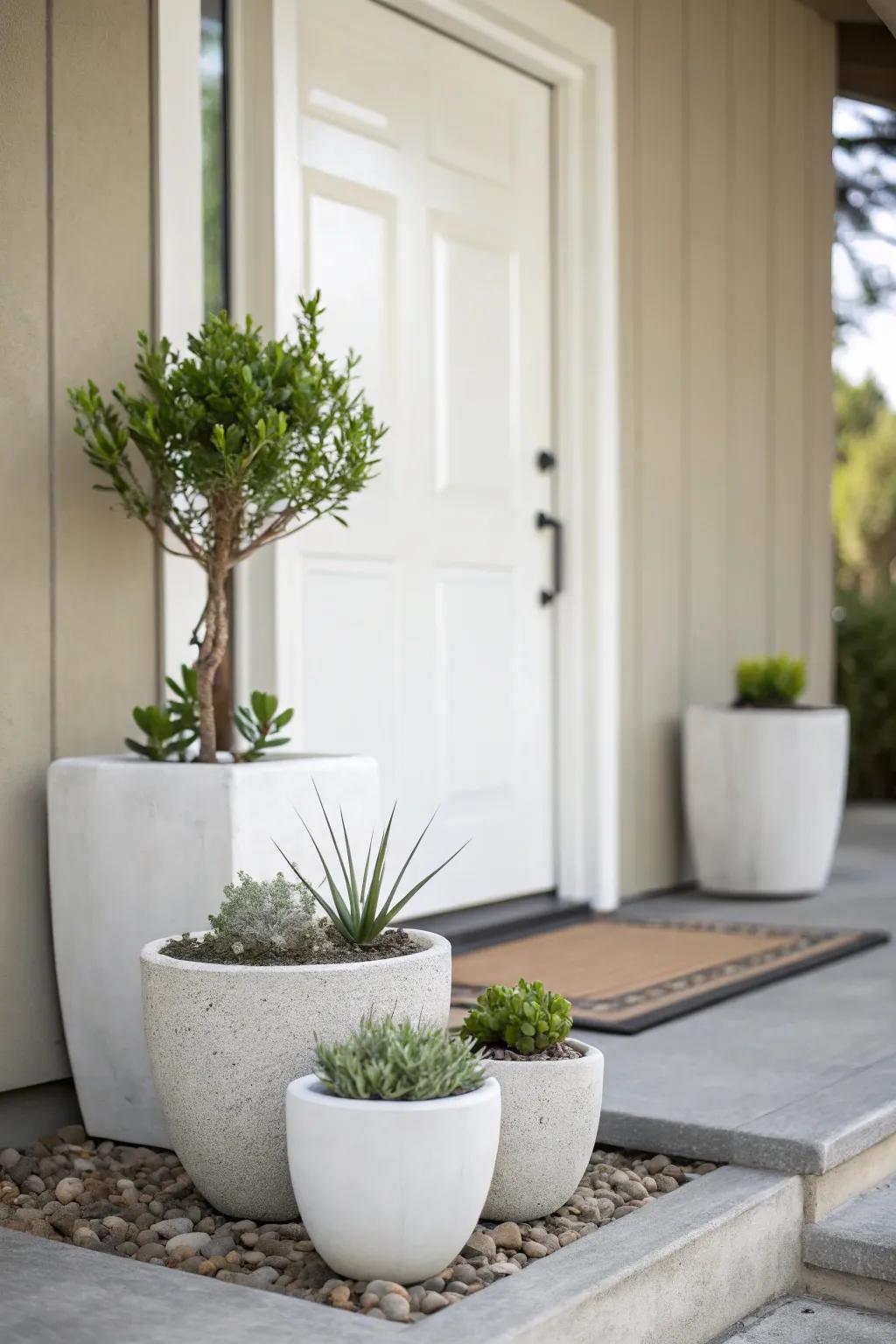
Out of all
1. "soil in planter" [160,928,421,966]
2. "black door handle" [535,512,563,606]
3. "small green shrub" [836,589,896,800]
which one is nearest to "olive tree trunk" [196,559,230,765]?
"soil in planter" [160,928,421,966]

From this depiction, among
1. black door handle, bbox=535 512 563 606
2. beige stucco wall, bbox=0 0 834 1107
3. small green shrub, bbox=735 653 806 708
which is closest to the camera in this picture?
beige stucco wall, bbox=0 0 834 1107

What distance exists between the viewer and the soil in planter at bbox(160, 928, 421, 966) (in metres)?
2.16

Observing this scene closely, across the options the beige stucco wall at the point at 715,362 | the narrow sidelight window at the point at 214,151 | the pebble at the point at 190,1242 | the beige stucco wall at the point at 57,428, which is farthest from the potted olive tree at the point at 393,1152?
the beige stucco wall at the point at 715,362

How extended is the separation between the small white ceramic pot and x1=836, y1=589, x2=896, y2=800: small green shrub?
249 inches

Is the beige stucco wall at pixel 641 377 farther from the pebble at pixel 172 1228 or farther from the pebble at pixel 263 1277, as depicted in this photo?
the pebble at pixel 263 1277

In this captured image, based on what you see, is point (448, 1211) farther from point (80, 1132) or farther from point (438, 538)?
point (438, 538)

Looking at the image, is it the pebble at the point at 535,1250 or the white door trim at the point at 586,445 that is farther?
the white door trim at the point at 586,445

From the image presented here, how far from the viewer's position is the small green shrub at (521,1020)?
2.18m

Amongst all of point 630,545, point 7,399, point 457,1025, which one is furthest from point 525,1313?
point 630,545

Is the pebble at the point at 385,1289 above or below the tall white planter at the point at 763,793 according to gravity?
below

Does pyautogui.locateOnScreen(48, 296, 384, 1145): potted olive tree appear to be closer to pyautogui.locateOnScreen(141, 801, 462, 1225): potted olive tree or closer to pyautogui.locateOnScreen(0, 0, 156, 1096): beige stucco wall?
pyautogui.locateOnScreen(0, 0, 156, 1096): beige stucco wall

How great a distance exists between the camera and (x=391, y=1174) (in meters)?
1.82

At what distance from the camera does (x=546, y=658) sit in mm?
4281

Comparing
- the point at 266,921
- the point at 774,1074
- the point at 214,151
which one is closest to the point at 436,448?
the point at 214,151
